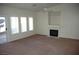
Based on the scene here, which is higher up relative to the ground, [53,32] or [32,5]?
[32,5]

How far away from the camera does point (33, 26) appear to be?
11.3ft

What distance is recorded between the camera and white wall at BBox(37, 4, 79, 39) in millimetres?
3188

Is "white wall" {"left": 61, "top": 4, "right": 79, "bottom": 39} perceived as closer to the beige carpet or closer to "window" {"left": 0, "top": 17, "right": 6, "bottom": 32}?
the beige carpet

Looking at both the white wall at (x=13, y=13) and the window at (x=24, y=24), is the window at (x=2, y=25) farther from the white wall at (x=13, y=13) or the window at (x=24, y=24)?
the window at (x=24, y=24)

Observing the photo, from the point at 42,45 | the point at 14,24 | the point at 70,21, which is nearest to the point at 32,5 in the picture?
the point at 14,24

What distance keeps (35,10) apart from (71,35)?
1.40m

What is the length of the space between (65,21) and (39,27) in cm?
92

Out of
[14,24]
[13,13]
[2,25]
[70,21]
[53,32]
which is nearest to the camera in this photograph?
[2,25]

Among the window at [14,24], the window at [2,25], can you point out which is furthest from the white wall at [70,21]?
the window at [2,25]

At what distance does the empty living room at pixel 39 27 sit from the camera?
3.17 metres

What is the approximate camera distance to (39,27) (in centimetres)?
347

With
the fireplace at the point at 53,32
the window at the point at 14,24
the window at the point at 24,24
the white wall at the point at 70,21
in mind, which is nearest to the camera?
the white wall at the point at 70,21

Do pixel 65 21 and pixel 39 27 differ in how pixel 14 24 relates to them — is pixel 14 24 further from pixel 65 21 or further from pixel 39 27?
pixel 65 21
